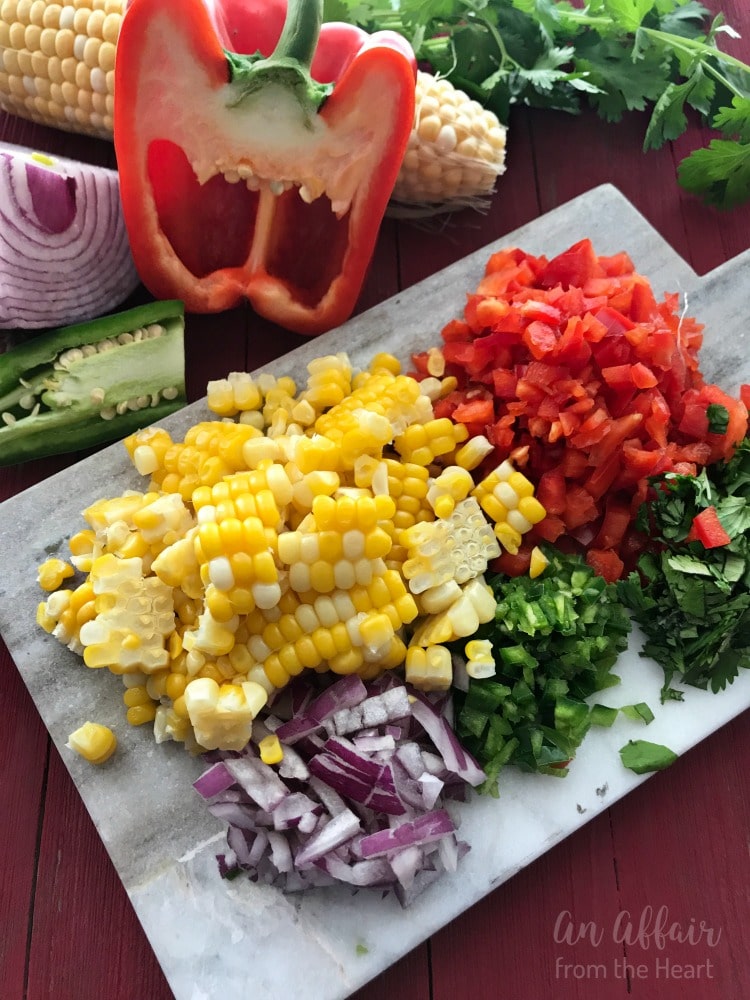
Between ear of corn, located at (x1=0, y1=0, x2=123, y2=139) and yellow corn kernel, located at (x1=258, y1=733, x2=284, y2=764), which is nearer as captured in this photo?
yellow corn kernel, located at (x1=258, y1=733, x2=284, y2=764)

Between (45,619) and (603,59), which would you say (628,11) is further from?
(45,619)

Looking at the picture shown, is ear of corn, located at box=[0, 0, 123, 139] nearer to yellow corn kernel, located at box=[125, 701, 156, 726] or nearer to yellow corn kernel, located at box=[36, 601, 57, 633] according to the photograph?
yellow corn kernel, located at box=[36, 601, 57, 633]

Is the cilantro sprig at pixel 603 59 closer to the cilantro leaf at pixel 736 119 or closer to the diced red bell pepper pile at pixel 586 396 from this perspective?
the cilantro leaf at pixel 736 119

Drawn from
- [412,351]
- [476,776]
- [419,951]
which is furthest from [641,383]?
[419,951]

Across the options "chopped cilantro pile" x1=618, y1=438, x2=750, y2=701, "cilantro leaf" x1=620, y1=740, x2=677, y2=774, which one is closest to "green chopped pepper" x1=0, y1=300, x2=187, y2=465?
"chopped cilantro pile" x1=618, y1=438, x2=750, y2=701

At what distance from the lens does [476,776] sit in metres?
1.59

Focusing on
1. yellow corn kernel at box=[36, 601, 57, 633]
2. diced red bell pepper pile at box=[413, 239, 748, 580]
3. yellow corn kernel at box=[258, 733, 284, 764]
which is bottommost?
yellow corn kernel at box=[258, 733, 284, 764]

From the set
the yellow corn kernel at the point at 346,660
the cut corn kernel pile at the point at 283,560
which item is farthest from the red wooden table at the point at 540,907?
the yellow corn kernel at the point at 346,660

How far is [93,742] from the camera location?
1.58 m

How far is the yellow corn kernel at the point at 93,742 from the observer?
5.19 feet

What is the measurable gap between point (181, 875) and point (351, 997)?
0.44 meters

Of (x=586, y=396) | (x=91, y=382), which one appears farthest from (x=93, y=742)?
(x=586, y=396)

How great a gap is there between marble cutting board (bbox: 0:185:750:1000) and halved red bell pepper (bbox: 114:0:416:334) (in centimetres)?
31

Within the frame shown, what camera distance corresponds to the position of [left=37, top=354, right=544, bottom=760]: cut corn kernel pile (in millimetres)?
1505
